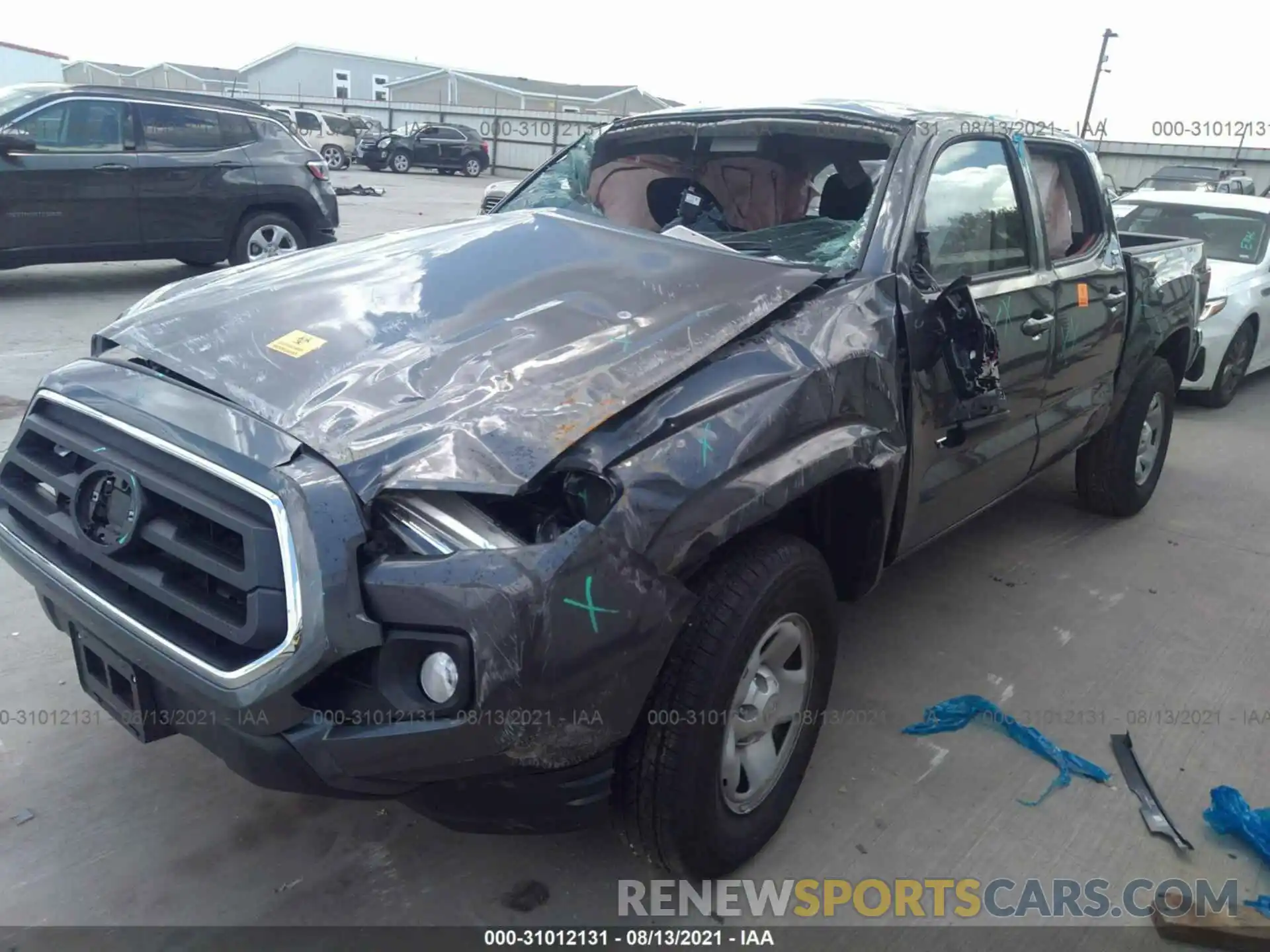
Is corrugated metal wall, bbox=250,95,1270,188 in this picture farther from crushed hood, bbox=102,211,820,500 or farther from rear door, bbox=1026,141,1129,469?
crushed hood, bbox=102,211,820,500

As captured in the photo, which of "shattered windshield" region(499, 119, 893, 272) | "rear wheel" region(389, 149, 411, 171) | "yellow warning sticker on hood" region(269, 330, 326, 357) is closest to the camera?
Result: "yellow warning sticker on hood" region(269, 330, 326, 357)

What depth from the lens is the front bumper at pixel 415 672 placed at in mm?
1762

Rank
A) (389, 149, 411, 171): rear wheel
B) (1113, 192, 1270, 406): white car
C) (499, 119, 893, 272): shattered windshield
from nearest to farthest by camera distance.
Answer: (499, 119, 893, 272): shattered windshield < (1113, 192, 1270, 406): white car < (389, 149, 411, 171): rear wheel

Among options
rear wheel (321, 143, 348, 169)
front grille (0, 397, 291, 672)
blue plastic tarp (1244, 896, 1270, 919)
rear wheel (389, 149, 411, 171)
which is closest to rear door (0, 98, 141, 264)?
front grille (0, 397, 291, 672)

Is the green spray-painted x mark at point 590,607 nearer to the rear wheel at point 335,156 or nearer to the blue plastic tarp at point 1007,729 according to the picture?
the blue plastic tarp at point 1007,729

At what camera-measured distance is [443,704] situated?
178 cm

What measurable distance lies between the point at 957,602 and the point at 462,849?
239 cm

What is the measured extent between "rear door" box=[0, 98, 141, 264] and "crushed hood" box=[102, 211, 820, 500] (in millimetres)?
6385

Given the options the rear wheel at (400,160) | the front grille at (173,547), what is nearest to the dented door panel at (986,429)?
the front grille at (173,547)

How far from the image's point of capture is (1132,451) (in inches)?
189

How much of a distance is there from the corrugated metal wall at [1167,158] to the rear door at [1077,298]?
2617 cm

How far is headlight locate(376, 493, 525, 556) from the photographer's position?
183 cm

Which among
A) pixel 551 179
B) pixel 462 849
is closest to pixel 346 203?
pixel 551 179

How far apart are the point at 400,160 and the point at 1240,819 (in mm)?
30262
